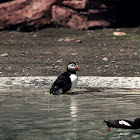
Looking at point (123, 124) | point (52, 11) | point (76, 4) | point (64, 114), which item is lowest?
point (64, 114)

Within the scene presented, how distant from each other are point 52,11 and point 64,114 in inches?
476

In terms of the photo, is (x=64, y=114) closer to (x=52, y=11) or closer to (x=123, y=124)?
(x=123, y=124)

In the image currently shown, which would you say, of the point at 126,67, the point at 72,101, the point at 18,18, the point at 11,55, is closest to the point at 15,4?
the point at 18,18

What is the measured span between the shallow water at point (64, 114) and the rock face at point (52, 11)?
9.08 metres

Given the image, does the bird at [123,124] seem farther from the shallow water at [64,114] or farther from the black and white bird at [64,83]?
the black and white bird at [64,83]

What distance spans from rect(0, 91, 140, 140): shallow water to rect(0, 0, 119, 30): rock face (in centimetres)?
908

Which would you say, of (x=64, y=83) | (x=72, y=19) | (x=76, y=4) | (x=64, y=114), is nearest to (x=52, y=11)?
(x=72, y=19)

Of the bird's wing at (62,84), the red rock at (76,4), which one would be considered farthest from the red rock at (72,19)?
the bird's wing at (62,84)

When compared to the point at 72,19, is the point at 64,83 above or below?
below

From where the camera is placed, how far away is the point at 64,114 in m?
8.68

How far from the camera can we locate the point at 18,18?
2036cm

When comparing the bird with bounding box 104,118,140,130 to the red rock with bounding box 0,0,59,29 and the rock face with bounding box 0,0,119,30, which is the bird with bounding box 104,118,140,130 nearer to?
the rock face with bounding box 0,0,119,30

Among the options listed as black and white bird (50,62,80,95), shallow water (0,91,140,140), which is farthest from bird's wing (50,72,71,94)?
shallow water (0,91,140,140)

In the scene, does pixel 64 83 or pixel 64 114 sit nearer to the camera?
pixel 64 114
